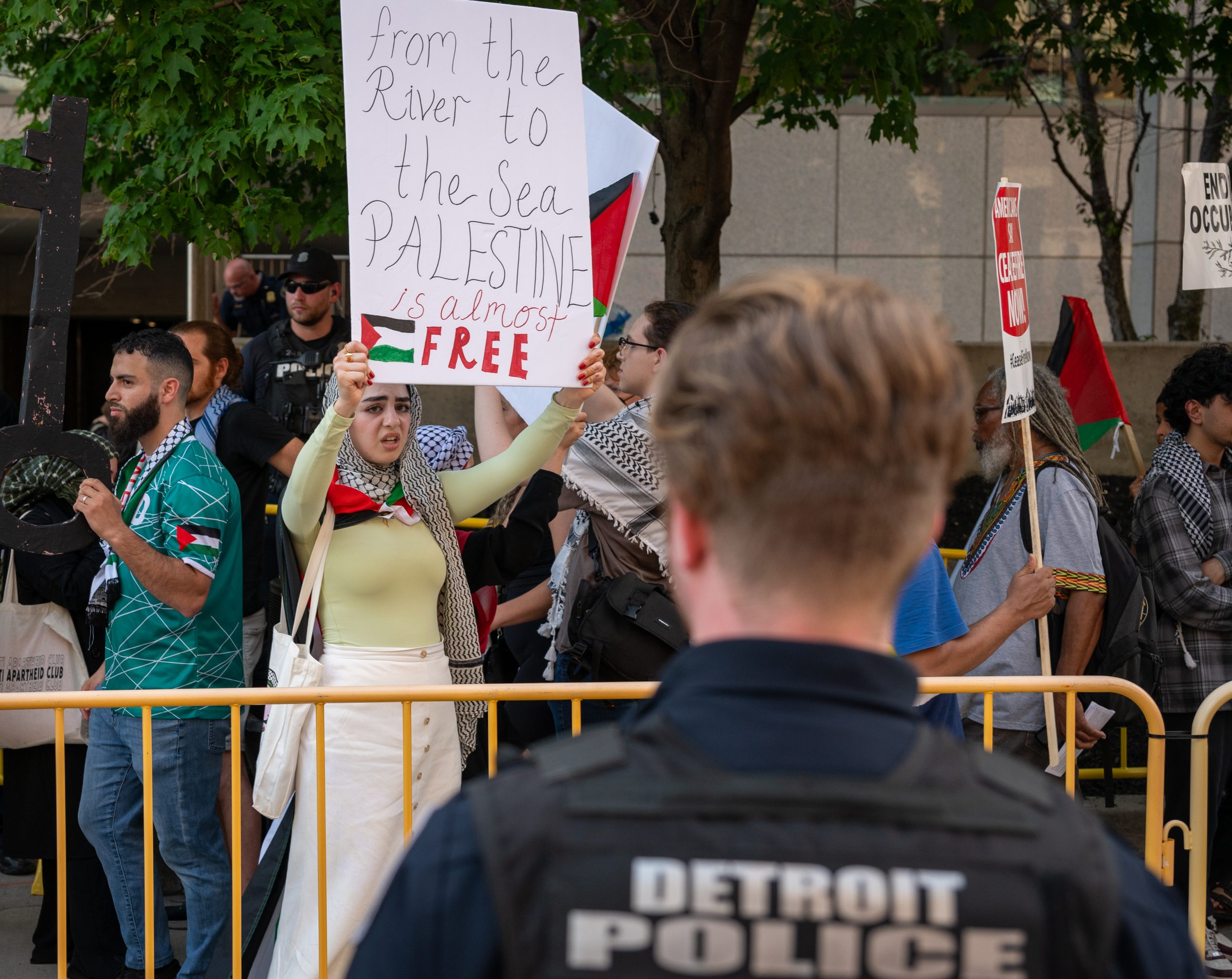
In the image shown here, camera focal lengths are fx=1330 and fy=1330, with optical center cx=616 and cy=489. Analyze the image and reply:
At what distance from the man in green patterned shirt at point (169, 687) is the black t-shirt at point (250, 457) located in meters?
0.76

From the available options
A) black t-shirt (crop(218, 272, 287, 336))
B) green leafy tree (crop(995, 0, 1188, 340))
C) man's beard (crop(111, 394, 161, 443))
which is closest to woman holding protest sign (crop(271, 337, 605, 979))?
man's beard (crop(111, 394, 161, 443))

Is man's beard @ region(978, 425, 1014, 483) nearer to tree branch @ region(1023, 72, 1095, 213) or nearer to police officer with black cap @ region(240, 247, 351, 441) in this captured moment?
police officer with black cap @ region(240, 247, 351, 441)

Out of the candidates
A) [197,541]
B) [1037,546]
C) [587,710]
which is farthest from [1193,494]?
[197,541]

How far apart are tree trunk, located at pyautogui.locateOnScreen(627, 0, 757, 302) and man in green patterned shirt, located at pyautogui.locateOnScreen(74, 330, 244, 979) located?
3.35 meters

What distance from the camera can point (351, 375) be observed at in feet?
11.0

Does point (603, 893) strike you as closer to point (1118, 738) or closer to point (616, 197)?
point (616, 197)

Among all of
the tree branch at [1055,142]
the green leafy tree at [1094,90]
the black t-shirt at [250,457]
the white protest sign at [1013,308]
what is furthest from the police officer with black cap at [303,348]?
the tree branch at [1055,142]

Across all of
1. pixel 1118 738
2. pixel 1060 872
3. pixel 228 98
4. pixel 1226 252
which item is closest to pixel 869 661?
pixel 1060 872

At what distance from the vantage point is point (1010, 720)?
169 inches

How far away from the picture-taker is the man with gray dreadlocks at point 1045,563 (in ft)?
14.2

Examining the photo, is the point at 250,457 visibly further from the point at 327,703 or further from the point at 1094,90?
the point at 1094,90

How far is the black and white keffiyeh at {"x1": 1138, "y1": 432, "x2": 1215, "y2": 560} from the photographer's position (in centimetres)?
491

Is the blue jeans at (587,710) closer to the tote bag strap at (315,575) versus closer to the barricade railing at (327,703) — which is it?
the barricade railing at (327,703)

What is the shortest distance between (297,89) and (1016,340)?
110 inches
